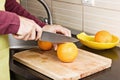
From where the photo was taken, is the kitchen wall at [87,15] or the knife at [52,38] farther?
the kitchen wall at [87,15]

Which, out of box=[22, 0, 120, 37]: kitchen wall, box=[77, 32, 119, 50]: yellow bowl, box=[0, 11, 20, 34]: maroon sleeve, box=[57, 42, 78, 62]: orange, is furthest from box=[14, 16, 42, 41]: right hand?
box=[22, 0, 120, 37]: kitchen wall

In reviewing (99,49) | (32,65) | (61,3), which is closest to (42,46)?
(32,65)

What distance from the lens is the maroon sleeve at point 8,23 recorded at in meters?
0.74

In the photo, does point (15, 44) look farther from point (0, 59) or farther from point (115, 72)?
point (115, 72)

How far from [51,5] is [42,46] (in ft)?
1.58

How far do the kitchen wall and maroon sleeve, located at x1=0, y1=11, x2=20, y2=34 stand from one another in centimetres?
51

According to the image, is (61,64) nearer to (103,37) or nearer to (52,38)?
(52,38)

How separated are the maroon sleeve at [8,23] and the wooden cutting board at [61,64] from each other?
0.60 ft

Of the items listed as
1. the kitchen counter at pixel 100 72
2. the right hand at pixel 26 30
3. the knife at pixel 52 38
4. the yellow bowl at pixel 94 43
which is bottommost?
the kitchen counter at pixel 100 72

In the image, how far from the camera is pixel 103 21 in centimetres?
116

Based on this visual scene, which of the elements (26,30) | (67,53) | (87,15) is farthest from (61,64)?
(87,15)

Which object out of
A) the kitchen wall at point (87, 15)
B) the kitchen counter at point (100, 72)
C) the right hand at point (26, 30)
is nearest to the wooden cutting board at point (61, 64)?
the kitchen counter at point (100, 72)

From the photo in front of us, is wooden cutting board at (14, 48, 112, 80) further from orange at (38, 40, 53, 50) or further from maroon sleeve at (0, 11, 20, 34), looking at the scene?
maroon sleeve at (0, 11, 20, 34)

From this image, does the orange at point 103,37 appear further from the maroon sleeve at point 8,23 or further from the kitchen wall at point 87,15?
the maroon sleeve at point 8,23
